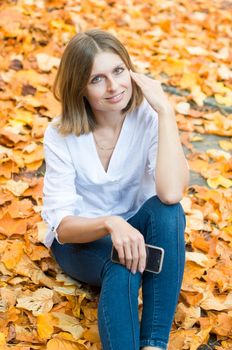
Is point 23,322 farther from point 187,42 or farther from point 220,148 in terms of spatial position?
point 187,42

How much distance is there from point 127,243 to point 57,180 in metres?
0.42

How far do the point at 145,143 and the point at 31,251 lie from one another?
763 mm

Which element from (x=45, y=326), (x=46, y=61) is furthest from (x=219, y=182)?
(x=46, y=61)

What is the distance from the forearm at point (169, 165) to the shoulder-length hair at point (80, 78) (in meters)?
0.20

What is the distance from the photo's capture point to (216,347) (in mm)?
2324

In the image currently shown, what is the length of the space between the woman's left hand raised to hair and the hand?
1.63 feet

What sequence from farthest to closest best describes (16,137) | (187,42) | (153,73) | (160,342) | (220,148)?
(187,42), (153,73), (220,148), (16,137), (160,342)

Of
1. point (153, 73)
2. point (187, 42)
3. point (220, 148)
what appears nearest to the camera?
point (220, 148)

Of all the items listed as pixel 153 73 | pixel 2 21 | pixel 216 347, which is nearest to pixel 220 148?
pixel 153 73

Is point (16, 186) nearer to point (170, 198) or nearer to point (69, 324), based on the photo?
point (69, 324)

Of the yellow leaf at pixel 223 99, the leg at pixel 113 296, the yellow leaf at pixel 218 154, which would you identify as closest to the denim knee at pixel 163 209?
the leg at pixel 113 296

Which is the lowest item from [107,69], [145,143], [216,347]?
[216,347]

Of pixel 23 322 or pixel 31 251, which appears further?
pixel 31 251

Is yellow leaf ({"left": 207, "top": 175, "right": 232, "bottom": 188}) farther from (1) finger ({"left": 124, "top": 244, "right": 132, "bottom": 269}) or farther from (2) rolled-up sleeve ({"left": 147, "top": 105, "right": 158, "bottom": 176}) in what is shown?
(1) finger ({"left": 124, "top": 244, "right": 132, "bottom": 269})
